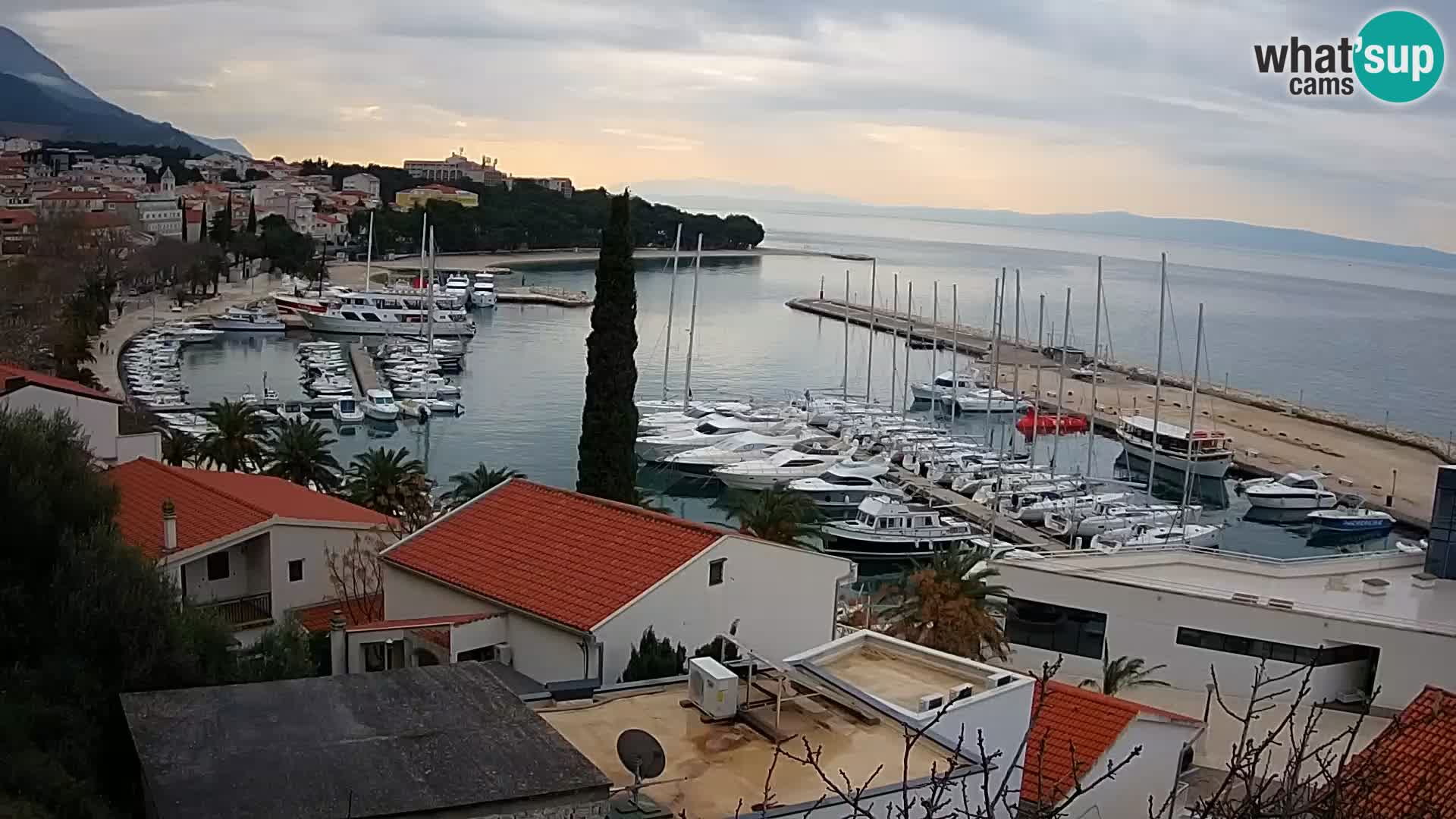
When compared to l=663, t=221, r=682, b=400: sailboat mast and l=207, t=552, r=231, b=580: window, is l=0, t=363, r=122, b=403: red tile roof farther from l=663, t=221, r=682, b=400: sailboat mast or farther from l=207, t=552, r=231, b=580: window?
l=663, t=221, r=682, b=400: sailboat mast

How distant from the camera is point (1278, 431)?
159 feet

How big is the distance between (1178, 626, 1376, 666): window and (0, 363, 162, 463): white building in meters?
14.3

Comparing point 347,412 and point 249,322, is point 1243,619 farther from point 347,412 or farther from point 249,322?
point 249,322

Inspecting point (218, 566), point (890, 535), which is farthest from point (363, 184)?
point (218, 566)

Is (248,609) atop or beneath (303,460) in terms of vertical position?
beneath

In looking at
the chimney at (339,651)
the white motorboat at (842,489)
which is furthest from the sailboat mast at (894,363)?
the chimney at (339,651)

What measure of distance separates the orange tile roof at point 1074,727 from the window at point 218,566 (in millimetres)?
9102

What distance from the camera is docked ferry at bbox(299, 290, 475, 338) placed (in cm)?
5872

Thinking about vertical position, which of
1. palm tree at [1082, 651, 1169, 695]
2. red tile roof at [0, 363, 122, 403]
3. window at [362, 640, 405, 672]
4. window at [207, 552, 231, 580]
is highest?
red tile roof at [0, 363, 122, 403]

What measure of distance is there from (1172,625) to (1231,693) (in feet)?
3.30

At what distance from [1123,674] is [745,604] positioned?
5.13m

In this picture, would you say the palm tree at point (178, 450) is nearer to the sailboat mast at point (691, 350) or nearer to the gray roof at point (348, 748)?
the gray roof at point (348, 748)

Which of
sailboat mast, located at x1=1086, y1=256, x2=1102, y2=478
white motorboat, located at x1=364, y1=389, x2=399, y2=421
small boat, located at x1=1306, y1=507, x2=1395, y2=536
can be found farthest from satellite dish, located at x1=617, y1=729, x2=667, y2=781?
white motorboat, located at x1=364, y1=389, x2=399, y2=421

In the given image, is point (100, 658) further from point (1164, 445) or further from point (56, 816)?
point (1164, 445)
